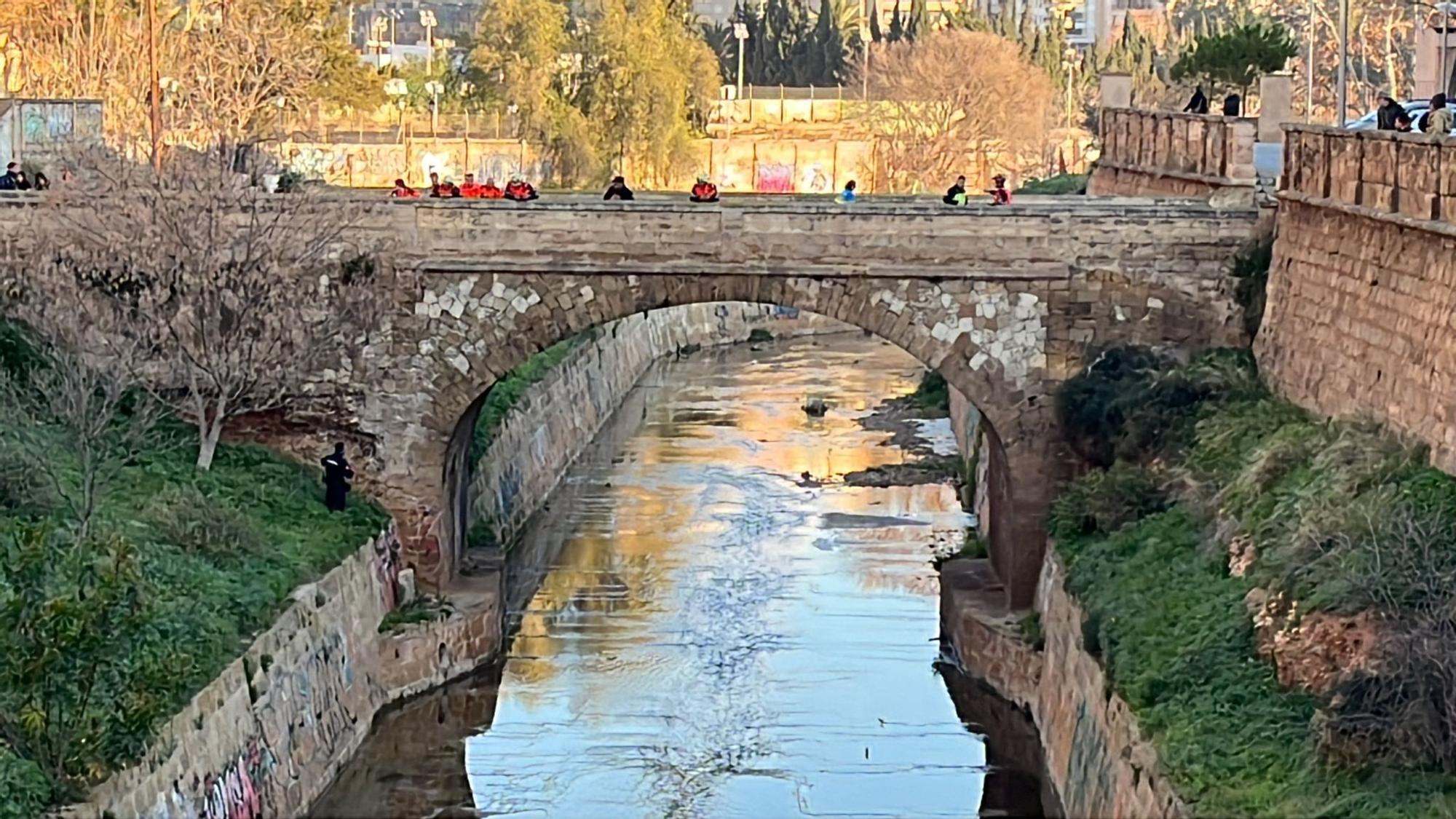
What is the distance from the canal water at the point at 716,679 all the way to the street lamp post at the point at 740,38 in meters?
48.2

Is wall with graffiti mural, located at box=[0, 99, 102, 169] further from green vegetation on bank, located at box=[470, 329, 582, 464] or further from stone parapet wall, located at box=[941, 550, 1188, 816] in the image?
stone parapet wall, located at box=[941, 550, 1188, 816]

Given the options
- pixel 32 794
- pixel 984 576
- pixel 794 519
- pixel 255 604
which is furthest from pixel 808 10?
pixel 32 794

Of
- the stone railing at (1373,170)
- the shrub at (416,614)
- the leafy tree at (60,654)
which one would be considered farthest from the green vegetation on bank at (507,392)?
the leafy tree at (60,654)

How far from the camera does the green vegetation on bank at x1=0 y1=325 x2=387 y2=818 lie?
21.0m

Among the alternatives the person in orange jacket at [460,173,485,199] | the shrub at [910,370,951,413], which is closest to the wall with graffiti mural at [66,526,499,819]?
the person in orange jacket at [460,173,485,199]

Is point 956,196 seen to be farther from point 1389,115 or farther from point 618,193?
point 1389,115

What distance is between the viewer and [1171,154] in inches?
1702

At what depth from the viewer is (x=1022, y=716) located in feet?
101

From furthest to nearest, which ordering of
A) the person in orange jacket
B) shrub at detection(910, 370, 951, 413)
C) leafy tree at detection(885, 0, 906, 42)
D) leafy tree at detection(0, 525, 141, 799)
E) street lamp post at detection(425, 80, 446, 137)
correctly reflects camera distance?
leafy tree at detection(885, 0, 906, 42), street lamp post at detection(425, 80, 446, 137), shrub at detection(910, 370, 951, 413), the person in orange jacket, leafy tree at detection(0, 525, 141, 799)

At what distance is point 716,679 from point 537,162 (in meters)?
48.2

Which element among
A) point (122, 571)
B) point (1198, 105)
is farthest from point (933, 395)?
point (122, 571)

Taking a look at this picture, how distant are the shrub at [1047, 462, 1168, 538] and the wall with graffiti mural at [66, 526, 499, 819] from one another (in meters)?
8.27

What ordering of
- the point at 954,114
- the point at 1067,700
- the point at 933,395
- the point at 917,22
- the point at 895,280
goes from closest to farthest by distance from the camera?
the point at 1067,700 < the point at 895,280 < the point at 933,395 < the point at 954,114 < the point at 917,22

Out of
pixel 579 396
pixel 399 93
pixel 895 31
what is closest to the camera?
pixel 579 396
